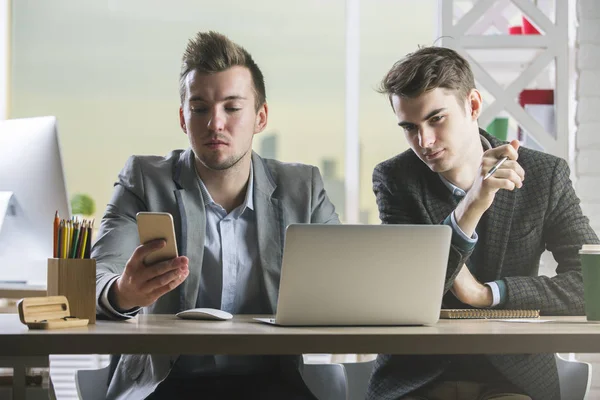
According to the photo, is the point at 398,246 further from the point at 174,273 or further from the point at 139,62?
the point at 139,62

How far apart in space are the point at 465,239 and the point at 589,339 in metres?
0.56

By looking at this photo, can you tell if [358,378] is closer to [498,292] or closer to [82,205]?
[498,292]

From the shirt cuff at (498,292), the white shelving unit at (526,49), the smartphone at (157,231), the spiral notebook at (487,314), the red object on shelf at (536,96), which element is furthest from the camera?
the red object on shelf at (536,96)

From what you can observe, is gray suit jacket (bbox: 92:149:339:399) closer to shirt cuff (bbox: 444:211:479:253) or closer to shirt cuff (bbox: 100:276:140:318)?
shirt cuff (bbox: 100:276:140:318)

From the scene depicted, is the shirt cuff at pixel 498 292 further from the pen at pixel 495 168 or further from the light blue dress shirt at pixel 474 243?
the pen at pixel 495 168

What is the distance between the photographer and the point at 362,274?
1.44 metres

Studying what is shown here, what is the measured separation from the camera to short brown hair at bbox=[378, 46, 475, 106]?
213 centimetres

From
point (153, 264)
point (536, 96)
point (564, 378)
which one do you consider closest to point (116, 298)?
point (153, 264)

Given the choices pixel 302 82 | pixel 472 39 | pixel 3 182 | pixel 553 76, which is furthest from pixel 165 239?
pixel 302 82

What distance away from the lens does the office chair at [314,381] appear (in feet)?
6.02

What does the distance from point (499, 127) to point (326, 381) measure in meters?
1.50

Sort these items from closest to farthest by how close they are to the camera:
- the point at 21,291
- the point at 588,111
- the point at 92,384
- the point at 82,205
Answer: the point at 92,384 → the point at 21,291 → the point at 588,111 → the point at 82,205

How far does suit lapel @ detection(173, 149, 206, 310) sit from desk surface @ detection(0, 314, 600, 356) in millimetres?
450

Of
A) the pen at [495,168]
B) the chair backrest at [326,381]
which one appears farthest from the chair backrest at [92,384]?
the pen at [495,168]
